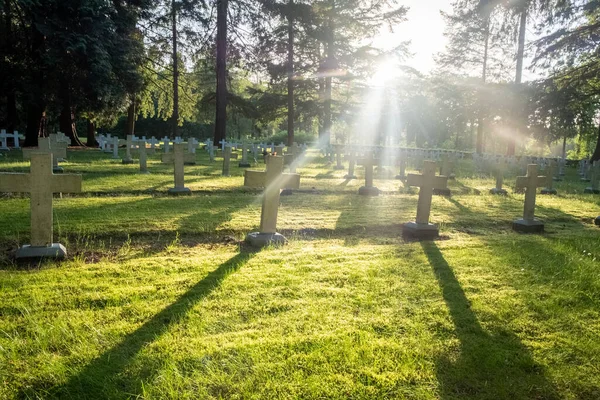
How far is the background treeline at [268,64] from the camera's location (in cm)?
1416

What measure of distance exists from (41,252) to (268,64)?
20842 mm

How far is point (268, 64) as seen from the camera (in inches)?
886

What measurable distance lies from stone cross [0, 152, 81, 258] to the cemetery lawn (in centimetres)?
15

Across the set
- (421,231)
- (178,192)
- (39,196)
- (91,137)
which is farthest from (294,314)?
(91,137)

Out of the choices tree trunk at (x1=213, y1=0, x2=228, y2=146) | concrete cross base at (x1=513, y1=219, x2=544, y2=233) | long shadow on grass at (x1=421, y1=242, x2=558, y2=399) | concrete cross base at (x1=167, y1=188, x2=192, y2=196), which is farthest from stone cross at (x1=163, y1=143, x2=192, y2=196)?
tree trunk at (x1=213, y1=0, x2=228, y2=146)

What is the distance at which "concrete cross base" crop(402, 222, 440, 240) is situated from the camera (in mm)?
4917

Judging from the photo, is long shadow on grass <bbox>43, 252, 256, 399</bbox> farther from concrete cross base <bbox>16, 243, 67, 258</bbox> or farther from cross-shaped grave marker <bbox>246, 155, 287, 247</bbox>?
cross-shaped grave marker <bbox>246, 155, 287, 247</bbox>

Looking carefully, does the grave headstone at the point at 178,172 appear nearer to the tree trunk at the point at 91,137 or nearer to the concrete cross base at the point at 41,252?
the concrete cross base at the point at 41,252

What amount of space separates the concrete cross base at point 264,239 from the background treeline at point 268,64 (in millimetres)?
12397

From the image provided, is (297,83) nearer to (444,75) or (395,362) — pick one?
(444,75)

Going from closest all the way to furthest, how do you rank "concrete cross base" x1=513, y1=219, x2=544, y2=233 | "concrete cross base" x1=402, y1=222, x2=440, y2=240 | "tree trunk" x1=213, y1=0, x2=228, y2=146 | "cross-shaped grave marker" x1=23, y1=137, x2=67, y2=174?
"concrete cross base" x1=402, y1=222, x2=440, y2=240, "concrete cross base" x1=513, y1=219, x2=544, y2=233, "cross-shaped grave marker" x1=23, y1=137, x2=67, y2=174, "tree trunk" x1=213, y1=0, x2=228, y2=146

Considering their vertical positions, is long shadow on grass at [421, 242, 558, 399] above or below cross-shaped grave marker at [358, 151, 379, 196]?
below

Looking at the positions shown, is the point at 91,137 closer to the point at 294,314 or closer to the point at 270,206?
the point at 270,206

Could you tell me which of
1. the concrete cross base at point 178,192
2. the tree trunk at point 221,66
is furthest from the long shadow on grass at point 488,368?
the tree trunk at point 221,66
